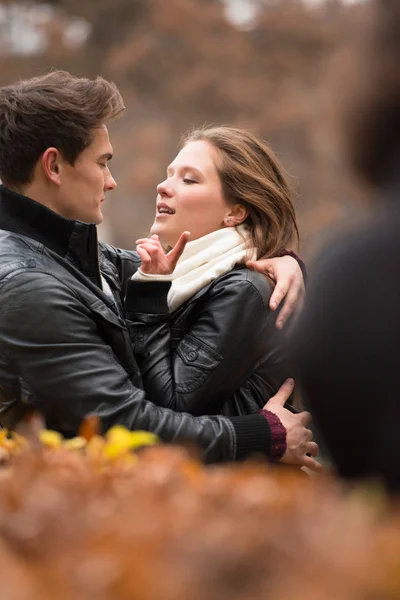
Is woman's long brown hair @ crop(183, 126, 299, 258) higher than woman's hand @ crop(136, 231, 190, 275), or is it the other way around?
woman's long brown hair @ crop(183, 126, 299, 258)

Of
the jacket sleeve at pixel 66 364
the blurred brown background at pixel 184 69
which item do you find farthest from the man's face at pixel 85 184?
the blurred brown background at pixel 184 69

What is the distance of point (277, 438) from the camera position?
2.41 m

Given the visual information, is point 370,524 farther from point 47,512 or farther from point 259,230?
point 259,230

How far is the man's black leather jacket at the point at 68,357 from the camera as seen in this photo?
7.22 ft

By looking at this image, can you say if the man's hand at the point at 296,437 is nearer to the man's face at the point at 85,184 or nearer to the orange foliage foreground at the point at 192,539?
the man's face at the point at 85,184

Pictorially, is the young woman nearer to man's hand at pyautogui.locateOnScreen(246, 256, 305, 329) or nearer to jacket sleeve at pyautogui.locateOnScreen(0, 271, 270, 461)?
man's hand at pyautogui.locateOnScreen(246, 256, 305, 329)

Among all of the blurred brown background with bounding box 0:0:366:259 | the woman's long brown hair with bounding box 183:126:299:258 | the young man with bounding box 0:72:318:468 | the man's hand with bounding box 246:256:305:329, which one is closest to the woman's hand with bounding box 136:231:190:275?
the young man with bounding box 0:72:318:468

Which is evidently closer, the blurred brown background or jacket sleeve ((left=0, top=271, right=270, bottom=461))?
jacket sleeve ((left=0, top=271, right=270, bottom=461))

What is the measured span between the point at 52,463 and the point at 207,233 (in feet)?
5.41

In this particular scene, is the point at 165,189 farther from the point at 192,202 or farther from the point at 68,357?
the point at 68,357

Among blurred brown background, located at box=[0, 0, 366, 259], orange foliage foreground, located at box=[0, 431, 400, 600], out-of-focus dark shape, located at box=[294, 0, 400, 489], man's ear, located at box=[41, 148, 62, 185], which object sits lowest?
blurred brown background, located at box=[0, 0, 366, 259]

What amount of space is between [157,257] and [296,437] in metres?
0.63

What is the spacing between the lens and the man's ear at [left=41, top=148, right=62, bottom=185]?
2.53 metres

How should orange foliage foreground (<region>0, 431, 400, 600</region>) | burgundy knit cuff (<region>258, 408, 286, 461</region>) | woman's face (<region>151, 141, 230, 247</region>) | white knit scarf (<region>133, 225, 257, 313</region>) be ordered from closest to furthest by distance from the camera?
orange foliage foreground (<region>0, 431, 400, 600</region>)
burgundy knit cuff (<region>258, 408, 286, 461</region>)
white knit scarf (<region>133, 225, 257, 313</region>)
woman's face (<region>151, 141, 230, 247</region>)
